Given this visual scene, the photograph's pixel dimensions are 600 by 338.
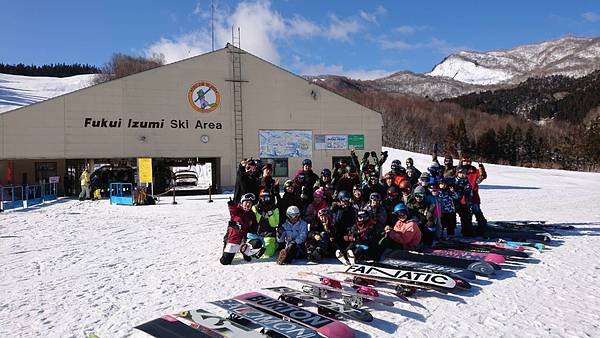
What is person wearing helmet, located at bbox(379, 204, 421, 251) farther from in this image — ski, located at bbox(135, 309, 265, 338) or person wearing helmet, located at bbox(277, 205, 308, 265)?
ski, located at bbox(135, 309, 265, 338)

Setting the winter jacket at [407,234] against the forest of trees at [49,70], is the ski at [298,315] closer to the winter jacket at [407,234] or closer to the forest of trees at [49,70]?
the winter jacket at [407,234]

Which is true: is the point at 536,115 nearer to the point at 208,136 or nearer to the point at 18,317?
the point at 208,136

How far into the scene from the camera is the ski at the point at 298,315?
3.90 meters

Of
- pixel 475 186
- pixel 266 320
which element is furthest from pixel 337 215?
pixel 475 186

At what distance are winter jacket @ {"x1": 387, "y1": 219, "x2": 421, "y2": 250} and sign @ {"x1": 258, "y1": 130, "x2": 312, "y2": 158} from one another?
1727 centimetres

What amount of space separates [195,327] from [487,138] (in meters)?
79.6

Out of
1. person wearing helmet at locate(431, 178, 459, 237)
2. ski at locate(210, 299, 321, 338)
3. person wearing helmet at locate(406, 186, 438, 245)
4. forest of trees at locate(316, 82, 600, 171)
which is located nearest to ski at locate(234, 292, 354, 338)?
ski at locate(210, 299, 321, 338)

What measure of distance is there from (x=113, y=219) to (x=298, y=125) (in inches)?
531

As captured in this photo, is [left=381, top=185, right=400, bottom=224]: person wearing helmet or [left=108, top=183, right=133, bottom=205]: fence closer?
[left=381, top=185, right=400, bottom=224]: person wearing helmet

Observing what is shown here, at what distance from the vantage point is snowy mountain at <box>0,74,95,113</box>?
70.9 metres

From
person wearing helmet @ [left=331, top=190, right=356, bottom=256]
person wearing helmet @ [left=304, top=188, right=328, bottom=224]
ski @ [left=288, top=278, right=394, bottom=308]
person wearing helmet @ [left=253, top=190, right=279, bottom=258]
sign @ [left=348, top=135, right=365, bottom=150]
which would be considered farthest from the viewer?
sign @ [left=348, top=135, right=365, bottom=150]

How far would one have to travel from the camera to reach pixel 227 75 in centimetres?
2347

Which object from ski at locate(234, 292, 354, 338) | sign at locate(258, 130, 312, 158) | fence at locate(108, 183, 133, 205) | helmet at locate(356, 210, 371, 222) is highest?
sign at locate(258, 130, 312, 158)

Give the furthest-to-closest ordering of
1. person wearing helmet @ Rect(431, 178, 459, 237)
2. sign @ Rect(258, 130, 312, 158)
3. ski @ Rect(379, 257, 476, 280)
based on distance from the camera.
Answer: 1. sign @ Rect(258, 130, 312, 158)
2. person wearing helmet @ Rect(431, 178, 459, 237)
3. ski @ Rect(379, 257, 476, 280)
